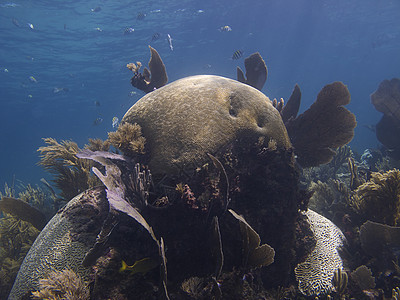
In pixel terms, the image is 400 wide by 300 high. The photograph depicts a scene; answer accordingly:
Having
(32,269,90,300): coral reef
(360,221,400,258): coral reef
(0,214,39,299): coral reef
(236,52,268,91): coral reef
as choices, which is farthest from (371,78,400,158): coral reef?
(0,214,39,299): coral reef

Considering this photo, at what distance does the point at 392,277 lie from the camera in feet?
11.4

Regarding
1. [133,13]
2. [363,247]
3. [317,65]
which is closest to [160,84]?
[363,247]

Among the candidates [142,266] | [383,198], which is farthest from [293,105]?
[142,266]

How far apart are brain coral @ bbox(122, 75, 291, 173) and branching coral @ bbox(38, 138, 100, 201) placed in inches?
76.0

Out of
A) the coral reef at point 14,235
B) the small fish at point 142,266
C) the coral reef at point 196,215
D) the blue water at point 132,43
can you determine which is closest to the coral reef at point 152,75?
the coral reef at point 196,215

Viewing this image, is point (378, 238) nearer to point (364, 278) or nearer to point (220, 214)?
point (364, 278)

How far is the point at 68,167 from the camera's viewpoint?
205 inches

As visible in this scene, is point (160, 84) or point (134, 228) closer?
point (134, 228)

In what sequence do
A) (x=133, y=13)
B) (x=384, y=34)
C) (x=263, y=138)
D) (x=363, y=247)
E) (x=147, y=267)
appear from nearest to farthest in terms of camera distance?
1. (x=147, y=267)
2. (x=263, y=138)
3. (x=363, y=247)
4. (x=133, y=13)
5. (x=384, y=34)

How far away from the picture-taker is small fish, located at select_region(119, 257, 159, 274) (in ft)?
7.57

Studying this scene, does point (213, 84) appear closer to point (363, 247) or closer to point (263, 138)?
point (263, 138)

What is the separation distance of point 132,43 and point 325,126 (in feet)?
96.3

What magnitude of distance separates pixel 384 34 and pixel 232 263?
55787 millimetres

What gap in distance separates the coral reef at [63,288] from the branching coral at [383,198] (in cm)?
468
